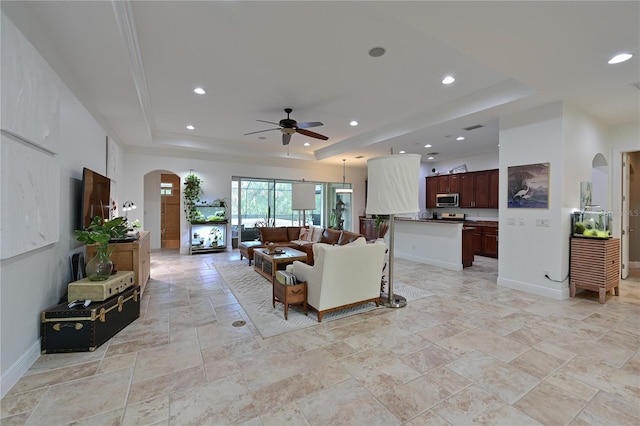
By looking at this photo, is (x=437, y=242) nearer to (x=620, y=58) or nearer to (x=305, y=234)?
(x=305, y=234)

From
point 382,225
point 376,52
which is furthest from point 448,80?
point 382,225

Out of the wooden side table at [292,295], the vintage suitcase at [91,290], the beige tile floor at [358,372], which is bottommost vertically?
the beige tile floor at [358,372]

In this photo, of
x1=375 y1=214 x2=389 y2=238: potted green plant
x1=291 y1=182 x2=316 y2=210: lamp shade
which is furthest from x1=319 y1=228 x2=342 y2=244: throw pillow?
x1=375 y1=214 x2=389 y2=238: potted green plant

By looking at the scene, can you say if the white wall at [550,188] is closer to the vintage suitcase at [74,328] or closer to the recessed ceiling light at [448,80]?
the recessed ceiling light at [448,80]

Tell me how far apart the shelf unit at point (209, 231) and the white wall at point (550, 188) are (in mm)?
6857

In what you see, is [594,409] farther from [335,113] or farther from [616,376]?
[335,113]

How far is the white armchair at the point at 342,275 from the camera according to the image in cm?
318

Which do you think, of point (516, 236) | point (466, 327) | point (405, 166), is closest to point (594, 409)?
point (466, 327)

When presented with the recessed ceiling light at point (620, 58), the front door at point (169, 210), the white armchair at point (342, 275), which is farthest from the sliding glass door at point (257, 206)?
the recessed ceiling light at point (620, 58)

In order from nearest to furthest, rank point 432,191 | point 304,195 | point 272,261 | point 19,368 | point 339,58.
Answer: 1. point 19,368
2. point 339,58
3. point 272,261
4. point 304,195
5. point 432,191

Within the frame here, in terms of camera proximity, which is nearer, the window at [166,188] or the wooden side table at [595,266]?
the wooden side table at [595,266]

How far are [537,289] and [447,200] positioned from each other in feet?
16.5

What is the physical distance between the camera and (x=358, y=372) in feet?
7.37

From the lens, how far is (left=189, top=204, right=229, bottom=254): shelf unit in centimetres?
771
